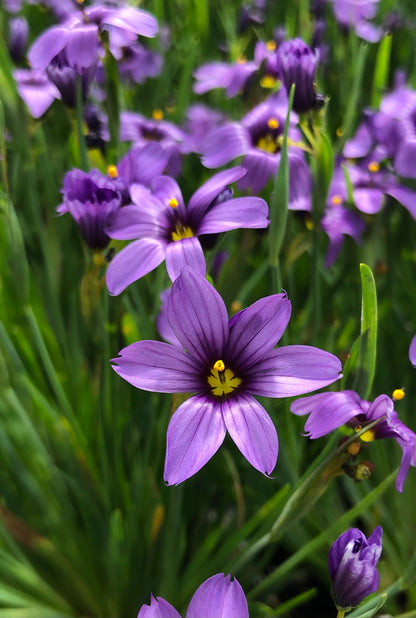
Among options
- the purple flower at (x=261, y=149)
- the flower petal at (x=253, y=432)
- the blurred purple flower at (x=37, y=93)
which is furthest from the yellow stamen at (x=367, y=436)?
Result: the blurred purple flower at (x=37, y=93)

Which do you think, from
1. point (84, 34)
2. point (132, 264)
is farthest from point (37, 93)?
point (132, 264)

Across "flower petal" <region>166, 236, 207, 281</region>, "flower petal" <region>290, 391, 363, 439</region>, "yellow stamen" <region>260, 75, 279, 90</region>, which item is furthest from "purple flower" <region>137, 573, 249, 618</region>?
"yellow stamen" <region>260, 75, 279, 90</region>

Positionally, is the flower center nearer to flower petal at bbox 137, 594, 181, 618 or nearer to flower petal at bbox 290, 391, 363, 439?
flower petal at bbox 290, 391, 363, 439

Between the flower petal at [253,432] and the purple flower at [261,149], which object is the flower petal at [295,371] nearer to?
the flower petal at [253,432]

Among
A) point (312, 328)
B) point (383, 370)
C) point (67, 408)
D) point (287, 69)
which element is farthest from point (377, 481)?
point (287, 69)

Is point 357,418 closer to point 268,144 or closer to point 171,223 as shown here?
point 171,223

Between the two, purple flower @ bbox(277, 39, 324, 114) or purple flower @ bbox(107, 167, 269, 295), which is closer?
purple flower @ bbox(107, 167, 269, 295)

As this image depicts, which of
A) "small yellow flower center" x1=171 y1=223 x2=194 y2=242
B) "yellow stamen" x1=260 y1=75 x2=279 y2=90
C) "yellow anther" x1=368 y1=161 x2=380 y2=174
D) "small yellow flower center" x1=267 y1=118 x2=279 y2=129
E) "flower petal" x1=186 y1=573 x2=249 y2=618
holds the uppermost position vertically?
"yellow stamen" x1=260 y1=75 x2=279 y2=90
